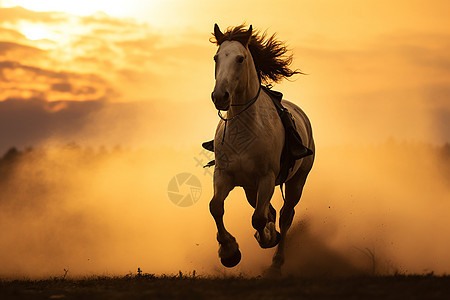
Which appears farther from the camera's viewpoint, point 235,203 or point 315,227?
point 235,203

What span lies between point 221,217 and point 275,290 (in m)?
2.22

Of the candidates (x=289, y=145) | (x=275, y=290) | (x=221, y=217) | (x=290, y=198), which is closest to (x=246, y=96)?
(x=289, y=145)

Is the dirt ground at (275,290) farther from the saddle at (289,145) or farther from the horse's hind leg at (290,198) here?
the horse's hind leg at (290,198)

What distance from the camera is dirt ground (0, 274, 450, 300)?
700 cm

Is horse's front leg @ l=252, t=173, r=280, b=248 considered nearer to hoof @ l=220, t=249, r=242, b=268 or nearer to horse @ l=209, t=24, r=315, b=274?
horse @ l=209, t=24, r=315, b=274

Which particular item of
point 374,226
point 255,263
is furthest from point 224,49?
point 374,226

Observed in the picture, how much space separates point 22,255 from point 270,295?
12.6m

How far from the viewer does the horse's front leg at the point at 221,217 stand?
9164mm

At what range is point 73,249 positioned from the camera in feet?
64.1

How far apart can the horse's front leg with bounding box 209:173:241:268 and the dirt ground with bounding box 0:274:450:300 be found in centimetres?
120

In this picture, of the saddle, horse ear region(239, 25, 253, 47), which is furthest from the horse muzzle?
the saddle

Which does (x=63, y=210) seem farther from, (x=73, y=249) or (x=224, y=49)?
(x=224, y=49)

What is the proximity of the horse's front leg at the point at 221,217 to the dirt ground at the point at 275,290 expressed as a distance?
3.94 ft

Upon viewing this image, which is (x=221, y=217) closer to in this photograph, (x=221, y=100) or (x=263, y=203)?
(x=263, y=203)
